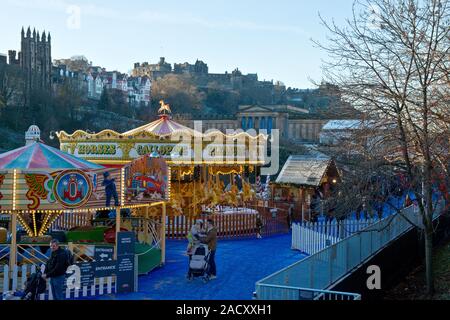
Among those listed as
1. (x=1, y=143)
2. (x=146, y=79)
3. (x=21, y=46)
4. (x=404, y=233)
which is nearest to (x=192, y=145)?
(x=404, y=233)

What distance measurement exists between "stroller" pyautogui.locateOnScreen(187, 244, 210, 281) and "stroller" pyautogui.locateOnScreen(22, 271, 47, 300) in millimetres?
3657

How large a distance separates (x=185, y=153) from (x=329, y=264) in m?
10.2

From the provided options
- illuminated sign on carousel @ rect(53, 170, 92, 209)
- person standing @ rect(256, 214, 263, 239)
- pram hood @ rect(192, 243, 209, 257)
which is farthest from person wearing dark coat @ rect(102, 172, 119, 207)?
person standing @ rect(256, 214, 263, 239)

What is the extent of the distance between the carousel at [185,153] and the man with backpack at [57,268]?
360 inches

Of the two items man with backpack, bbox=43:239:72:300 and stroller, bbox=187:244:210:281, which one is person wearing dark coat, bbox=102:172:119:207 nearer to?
stroller, bbox=187:244:210:281

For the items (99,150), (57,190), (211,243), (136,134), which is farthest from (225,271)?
(99,150)

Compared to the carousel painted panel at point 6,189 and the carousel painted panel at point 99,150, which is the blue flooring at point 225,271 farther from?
the carousel painted panel at point 99,150

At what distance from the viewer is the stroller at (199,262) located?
12977 millimetres

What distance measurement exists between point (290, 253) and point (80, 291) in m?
7.17

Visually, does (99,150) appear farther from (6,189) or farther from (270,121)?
(270,121)

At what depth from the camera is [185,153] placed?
2095 centimetres

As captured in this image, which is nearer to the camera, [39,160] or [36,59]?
[39,160]

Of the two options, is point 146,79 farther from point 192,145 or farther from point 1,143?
point 192,145

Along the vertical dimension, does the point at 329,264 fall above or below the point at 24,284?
above
